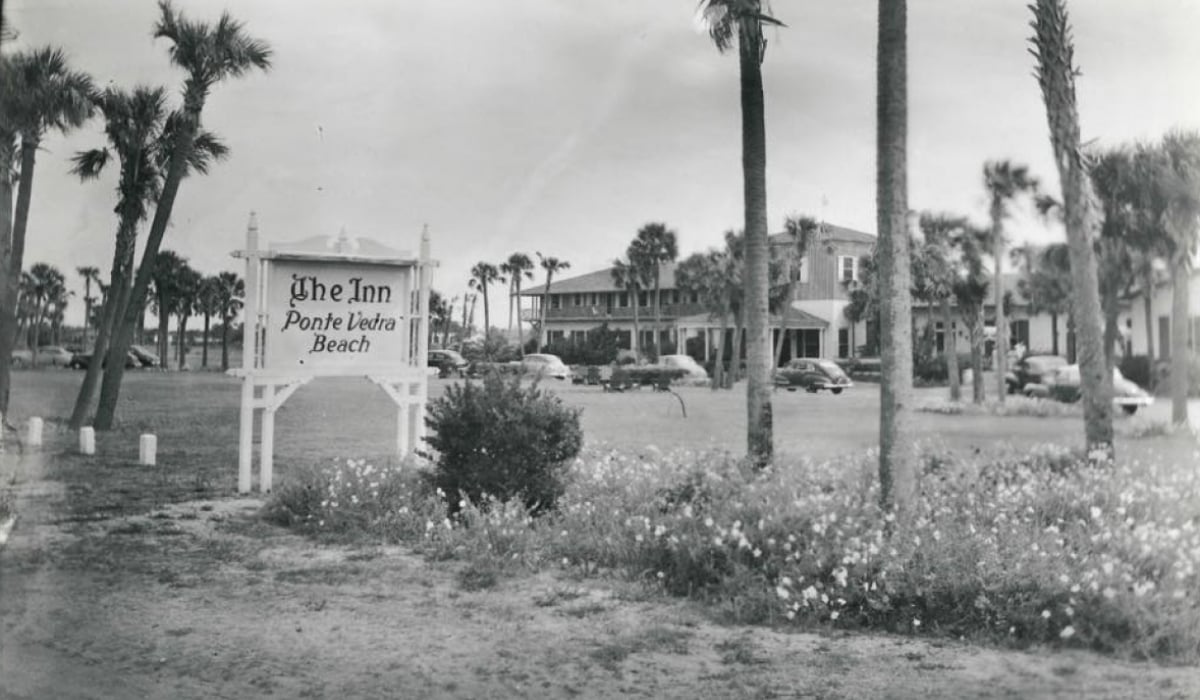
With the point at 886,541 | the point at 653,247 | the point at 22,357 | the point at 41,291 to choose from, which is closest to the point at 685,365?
the point at 653,247

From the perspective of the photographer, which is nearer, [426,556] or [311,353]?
[426,556]

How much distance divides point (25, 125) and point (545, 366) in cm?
510

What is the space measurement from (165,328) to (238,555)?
477 centimetres

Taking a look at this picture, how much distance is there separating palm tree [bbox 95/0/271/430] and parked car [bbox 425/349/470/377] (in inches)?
116

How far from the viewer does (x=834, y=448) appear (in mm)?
12906

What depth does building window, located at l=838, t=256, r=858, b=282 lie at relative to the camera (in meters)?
15.1

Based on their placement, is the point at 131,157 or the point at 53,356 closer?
the point at 131,157

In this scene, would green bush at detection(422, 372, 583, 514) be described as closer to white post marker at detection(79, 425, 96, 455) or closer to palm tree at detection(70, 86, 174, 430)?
palm tree at detection(70, 86, 174, 430)

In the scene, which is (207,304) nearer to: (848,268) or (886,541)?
(886,541)

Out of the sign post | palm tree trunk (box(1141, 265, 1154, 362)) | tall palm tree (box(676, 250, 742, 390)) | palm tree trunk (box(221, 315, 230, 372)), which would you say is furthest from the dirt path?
tall palm tree (box(676, 250, 742, 390))

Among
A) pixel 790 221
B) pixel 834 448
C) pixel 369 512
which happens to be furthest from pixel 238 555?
pixel 834 448

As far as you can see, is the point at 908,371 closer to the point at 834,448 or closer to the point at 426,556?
the point at 426,556

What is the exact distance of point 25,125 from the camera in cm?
659

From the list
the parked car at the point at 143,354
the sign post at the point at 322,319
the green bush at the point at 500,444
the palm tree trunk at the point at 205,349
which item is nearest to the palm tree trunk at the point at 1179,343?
the green bush at the point at 500,444
